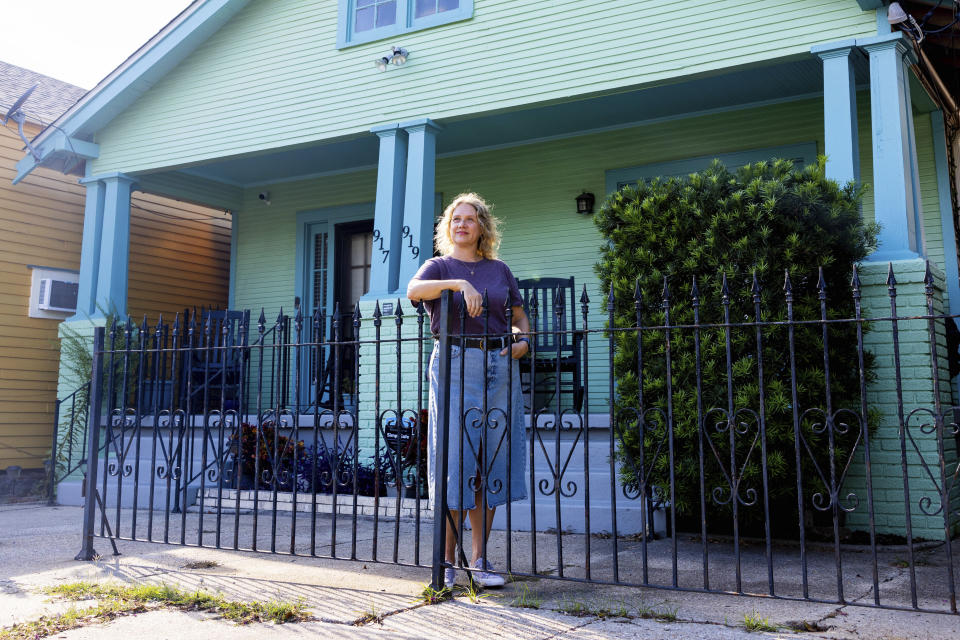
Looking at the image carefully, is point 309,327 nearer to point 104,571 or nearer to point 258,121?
point 258,121

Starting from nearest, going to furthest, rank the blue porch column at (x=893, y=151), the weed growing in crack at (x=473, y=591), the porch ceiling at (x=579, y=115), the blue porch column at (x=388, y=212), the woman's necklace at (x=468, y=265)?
the weed growing in crack at (x=473, y=591) → the woman's necklace at (x=468, y=265) → the blue porch column at (x=893, y=151) → the porch ceiling at (x=579, y=115) → the blue porch column at (x=388, y=212)

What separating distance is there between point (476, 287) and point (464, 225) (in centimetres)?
29

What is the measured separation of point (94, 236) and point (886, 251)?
820 cm

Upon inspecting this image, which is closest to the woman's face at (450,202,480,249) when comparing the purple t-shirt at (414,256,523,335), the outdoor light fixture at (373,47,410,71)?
the purple t-shirt at (414,256,523,335)

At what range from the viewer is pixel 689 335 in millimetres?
4664

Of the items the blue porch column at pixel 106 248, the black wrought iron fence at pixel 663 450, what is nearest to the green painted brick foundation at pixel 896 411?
the black wrought iron fence at pixel 663 450

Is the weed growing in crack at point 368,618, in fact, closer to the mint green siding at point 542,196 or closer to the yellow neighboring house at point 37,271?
the mint green siding at point 542,196

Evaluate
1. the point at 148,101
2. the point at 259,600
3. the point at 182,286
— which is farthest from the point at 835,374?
the point at 182,286

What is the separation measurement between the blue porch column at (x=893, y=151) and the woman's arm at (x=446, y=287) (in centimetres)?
326

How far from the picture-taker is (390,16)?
819 cm

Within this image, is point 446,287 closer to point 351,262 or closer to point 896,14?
point 896,14

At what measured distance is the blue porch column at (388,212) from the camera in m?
7.50

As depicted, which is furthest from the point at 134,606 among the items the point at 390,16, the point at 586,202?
the point at 390,16

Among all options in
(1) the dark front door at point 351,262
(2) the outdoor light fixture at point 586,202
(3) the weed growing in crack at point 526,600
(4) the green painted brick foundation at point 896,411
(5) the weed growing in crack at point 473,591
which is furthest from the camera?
(1) the dark front door at point 351,262
